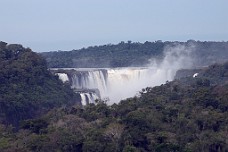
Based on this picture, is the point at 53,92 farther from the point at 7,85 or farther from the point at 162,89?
the point at 162,89

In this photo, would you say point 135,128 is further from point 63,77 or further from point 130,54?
point 130,54

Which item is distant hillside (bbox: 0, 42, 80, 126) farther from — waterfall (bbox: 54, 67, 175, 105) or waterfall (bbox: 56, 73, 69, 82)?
waterfall (bbox: 54, 67, 175, 105)

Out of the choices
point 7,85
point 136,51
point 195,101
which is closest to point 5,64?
point 7,85

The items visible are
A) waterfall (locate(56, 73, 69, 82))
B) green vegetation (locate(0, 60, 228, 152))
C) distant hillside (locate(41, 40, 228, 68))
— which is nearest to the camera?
green vegetation (locate(0, 60, 228, 152))

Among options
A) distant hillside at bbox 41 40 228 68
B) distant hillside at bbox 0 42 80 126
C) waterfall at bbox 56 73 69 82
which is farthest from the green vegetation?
distant hillside at bbox 41 40 228 68

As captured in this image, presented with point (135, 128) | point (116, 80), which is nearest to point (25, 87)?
point (135, 128)

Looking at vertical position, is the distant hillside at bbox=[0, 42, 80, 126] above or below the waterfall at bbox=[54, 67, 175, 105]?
above
